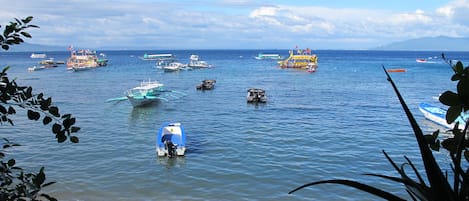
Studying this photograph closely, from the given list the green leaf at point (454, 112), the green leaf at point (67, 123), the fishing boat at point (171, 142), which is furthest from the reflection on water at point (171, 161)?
the green leaf at point (454, 112)

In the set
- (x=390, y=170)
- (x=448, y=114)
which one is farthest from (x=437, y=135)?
(x=390, y=170)

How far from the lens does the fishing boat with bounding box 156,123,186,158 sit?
69.4 ft

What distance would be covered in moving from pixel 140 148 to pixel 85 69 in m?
74.3

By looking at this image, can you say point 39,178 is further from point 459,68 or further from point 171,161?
point 171,161

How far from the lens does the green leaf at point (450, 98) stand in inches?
73.2

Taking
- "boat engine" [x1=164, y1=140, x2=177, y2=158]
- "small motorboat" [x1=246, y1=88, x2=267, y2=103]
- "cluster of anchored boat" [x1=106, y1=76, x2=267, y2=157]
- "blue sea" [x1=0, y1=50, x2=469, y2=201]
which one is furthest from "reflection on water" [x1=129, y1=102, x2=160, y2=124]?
"boat engine" [x1=164, y1=140, x2=177, y2=158]

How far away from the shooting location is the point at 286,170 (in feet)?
64.0

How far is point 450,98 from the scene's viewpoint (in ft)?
6.15

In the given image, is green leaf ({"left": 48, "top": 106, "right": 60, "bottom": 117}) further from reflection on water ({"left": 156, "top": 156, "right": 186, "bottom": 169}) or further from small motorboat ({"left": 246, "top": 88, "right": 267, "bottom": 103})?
small motorboat ({"left": 246, "top": 88, "right": 267, "bottom": 103})

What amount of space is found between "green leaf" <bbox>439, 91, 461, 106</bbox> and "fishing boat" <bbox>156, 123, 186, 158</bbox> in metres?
19.7

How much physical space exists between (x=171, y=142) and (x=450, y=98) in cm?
2006

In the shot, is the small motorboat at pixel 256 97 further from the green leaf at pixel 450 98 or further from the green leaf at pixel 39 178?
the green leaf at pixel 450 98

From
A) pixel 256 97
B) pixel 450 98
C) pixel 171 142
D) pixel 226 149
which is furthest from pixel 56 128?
pixel 256 97

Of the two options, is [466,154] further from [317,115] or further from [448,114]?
[317,115]
